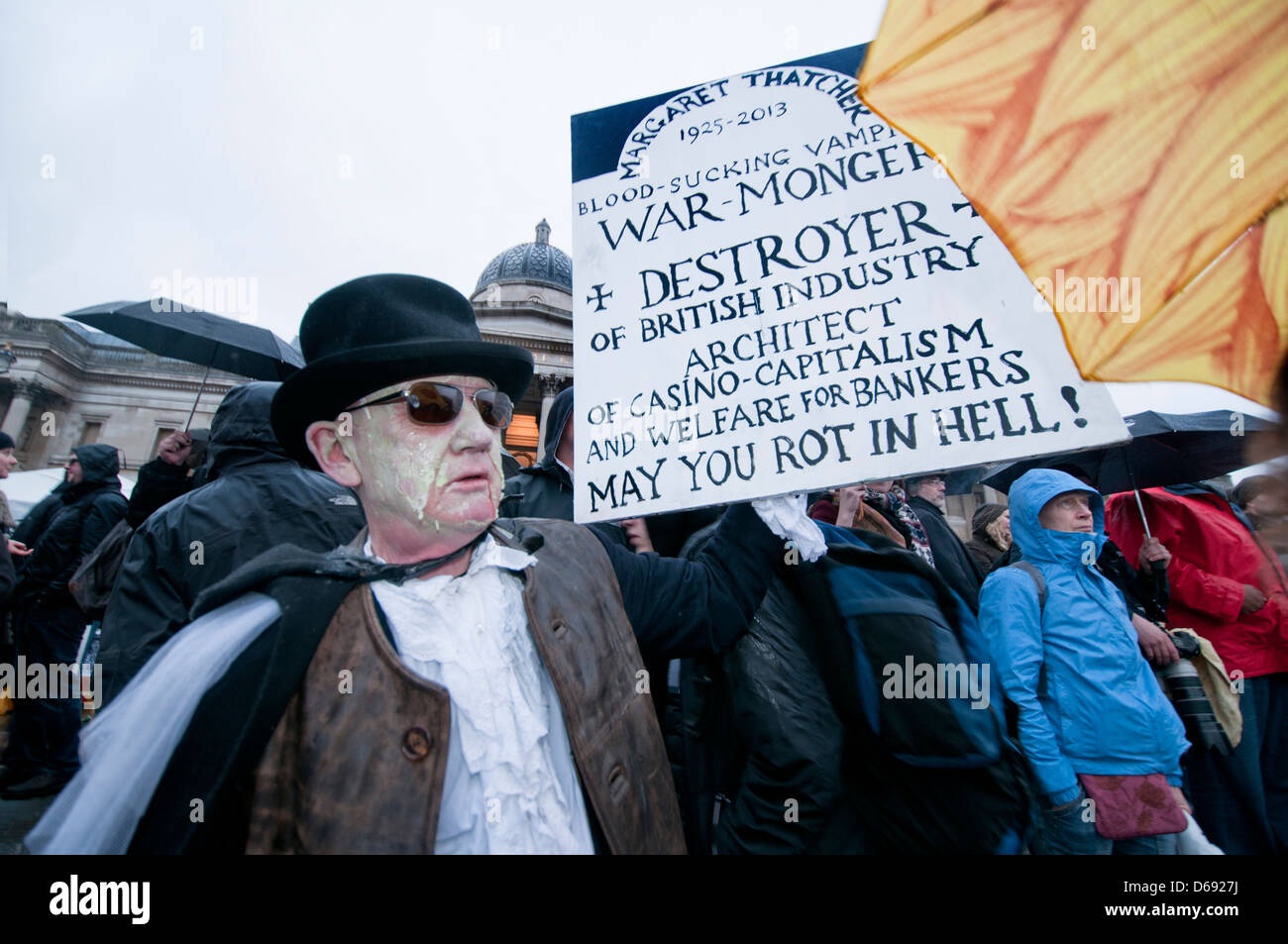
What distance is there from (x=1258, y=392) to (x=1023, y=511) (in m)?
1.25

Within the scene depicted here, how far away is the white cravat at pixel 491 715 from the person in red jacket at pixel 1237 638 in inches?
146

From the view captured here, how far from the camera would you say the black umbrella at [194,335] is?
387 cm

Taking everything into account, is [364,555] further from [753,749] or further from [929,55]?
[929,55]

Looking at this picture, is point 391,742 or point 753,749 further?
→ point 753,749

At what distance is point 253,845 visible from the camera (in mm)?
1117

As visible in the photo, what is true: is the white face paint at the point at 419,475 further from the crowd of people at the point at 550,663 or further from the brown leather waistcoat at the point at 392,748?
the brown leather waistcoat at the point at 392,748

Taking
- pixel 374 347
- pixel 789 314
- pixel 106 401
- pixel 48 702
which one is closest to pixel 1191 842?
pixel 789 314

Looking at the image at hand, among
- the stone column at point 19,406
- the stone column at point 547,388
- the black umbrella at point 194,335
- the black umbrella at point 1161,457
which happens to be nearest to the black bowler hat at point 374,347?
the black umbrella at point 194,335

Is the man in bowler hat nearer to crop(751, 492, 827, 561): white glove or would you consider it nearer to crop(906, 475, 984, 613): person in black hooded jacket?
crop(751, 492, 827, 561): white glove

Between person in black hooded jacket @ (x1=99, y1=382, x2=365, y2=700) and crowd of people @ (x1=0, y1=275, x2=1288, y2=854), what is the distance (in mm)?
12

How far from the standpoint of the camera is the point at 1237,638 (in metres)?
3.45

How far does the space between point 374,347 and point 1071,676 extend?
286 cm

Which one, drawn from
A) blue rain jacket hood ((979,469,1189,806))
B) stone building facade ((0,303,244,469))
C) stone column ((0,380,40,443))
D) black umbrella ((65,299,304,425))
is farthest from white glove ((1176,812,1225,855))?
stone column ((0,380,40,443))
